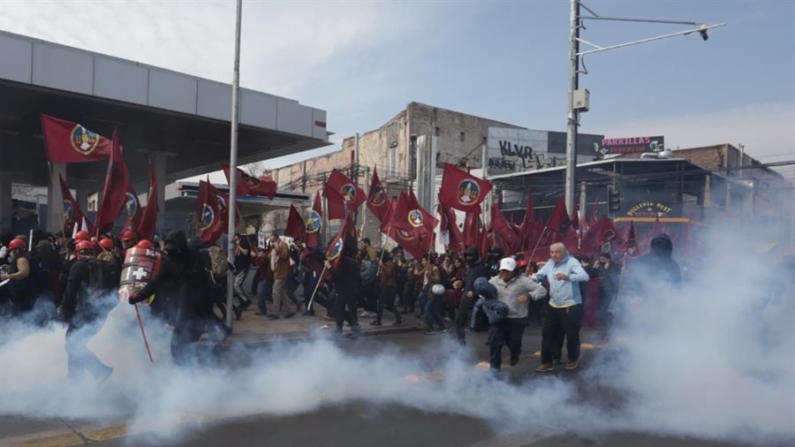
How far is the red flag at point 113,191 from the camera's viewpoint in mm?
7594

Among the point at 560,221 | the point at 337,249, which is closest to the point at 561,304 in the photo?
the point at 337,249

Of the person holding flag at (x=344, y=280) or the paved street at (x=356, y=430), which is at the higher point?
the person holding flag at (x=344, y=280)

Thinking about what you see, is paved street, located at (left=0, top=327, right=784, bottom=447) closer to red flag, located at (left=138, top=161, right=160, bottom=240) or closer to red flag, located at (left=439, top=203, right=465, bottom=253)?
red flag, located at (left=138, top=161, right=160, bottom=240)

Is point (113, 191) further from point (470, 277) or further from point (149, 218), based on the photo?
point (470, 277)

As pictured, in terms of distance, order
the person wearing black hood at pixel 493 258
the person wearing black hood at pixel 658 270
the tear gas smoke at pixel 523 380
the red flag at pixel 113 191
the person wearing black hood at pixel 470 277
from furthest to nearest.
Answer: the person wearing black hood at pixel 493 258
the person wearing black hood at pixel 470 277
the red flag at pixel 113 191
the person wearing black hood at pixel 658 270
the tear gas smoke at pixel 523 380

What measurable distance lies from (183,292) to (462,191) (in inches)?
298

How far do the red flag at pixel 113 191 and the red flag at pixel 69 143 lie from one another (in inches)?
7.5

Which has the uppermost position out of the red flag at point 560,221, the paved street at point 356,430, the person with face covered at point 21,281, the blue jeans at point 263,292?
the red flag at point 560,221

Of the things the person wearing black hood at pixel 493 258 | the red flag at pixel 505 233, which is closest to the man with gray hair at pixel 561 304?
the person wearing black hood at pixel 493 258

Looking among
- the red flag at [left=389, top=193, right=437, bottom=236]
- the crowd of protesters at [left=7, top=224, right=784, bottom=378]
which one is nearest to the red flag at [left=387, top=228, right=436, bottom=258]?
the red flag at [left=389, top=193, right=437, bottom=236]

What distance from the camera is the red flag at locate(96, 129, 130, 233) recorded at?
7.59m

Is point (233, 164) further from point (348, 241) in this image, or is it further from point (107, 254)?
point (107, 254)

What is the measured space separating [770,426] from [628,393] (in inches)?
54.1

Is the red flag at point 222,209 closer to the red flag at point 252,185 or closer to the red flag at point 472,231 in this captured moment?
the red flag at point 252,185
